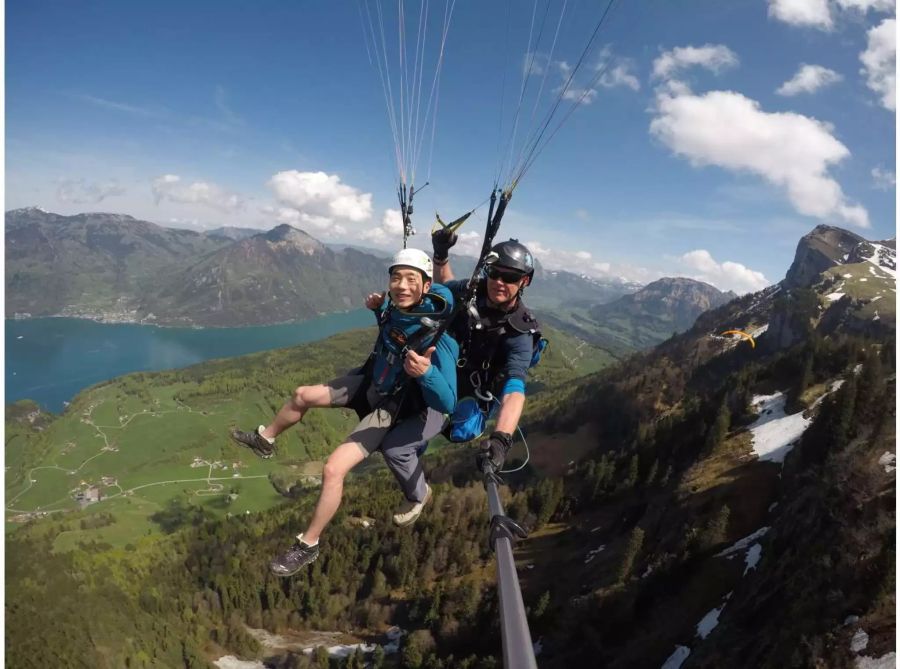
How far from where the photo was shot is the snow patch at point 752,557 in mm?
30391

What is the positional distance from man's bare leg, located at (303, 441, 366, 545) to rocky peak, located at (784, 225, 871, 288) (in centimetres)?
20825

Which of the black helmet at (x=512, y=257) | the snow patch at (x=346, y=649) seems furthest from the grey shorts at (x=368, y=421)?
the snow patch at (x=346, y=649)

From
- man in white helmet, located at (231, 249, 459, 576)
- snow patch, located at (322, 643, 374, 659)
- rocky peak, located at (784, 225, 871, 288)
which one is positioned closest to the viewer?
man in white helmet, located at (231, 249, 459, 576)

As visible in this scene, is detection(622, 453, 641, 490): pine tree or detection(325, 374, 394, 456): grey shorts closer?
detection(325, 374, 394, 456): grey shorts

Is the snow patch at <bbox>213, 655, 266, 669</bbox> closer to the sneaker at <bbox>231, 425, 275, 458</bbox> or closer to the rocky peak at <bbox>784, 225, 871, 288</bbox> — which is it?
the sneaker at <bbox>231, 425, 275, 458</bbox>

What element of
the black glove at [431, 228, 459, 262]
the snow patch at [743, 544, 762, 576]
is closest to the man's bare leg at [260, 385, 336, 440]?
the black glove at [431, 228, 459, 262]

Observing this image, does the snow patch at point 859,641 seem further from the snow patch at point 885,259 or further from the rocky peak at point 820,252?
the rocky peak at point 820,252

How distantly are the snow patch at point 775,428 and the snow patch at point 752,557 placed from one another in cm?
1429

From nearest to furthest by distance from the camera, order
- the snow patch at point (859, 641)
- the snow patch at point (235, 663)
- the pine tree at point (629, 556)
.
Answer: the snow patch at point (859, 641) → the pine tree at point (629, 556) → the snow patch at point (235, 663)

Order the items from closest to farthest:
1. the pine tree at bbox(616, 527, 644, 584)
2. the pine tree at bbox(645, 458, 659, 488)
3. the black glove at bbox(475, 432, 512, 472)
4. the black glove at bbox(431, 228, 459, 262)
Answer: the black glove at bbox(475, 432, 512, 472) < the black glove at bbox(431, 228, 459, 262) < the pine tree at bbox(616, 527, 644, 584) < the pine tree at bbox(645, 458, 659, 488)

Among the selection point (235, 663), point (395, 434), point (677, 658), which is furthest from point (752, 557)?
point (235, 663)

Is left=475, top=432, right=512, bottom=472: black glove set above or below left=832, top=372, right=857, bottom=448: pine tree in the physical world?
above

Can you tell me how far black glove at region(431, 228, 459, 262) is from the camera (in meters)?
7.08

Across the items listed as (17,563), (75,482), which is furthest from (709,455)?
(75,482)
